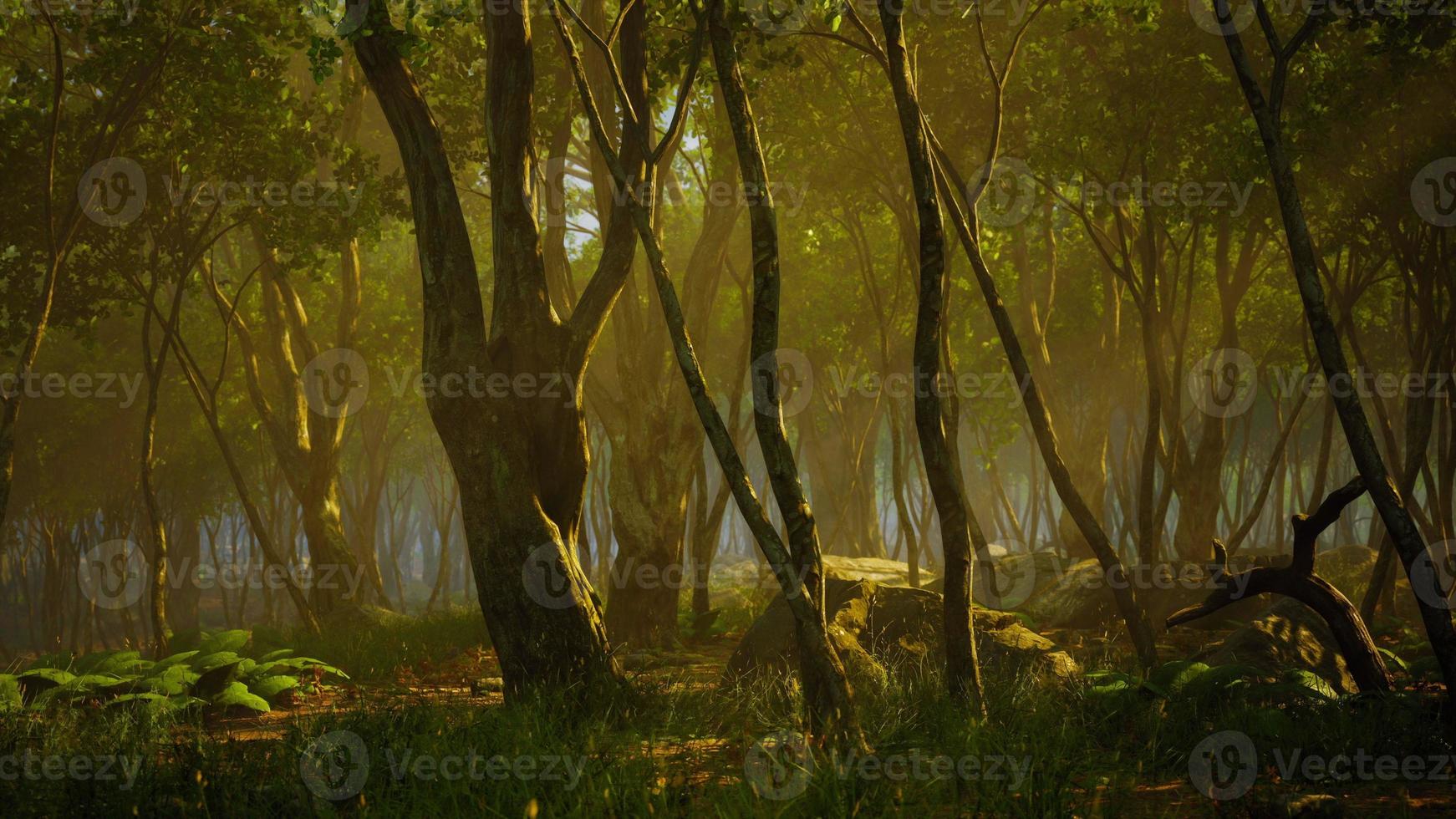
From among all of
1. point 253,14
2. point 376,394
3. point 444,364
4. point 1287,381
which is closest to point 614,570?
point 444,364

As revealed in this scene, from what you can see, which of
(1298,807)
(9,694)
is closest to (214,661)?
(9,694)

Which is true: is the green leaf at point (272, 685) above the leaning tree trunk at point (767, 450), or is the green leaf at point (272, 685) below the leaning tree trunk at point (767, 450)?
below

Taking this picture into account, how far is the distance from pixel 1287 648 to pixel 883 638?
328 cm

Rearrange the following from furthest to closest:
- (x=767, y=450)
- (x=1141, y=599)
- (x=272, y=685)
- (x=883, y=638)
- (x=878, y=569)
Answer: (x=878, y=569), (x=1141, y=599), (x=883, y=638), (x=272, y=685), (x=767, y=450)

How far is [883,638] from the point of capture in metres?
9.38

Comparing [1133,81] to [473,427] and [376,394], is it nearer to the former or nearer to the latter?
[473,427]

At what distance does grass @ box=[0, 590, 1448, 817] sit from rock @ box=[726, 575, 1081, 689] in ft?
2.85

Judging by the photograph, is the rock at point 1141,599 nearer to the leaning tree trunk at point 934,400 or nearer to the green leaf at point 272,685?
the leaning tree trunk at point 934,400

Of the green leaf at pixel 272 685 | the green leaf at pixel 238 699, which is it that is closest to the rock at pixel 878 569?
the green leaf at pixel 272 685

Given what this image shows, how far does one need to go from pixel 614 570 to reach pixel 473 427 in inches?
219

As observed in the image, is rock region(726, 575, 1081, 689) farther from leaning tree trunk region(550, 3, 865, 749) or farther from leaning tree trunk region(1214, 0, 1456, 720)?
leaning tree trunk region(1214, 0, 1456, 720)

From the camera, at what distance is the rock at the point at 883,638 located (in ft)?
26.8

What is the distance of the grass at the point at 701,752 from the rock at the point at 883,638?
0.87 m

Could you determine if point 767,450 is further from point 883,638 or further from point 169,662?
point 169,662
